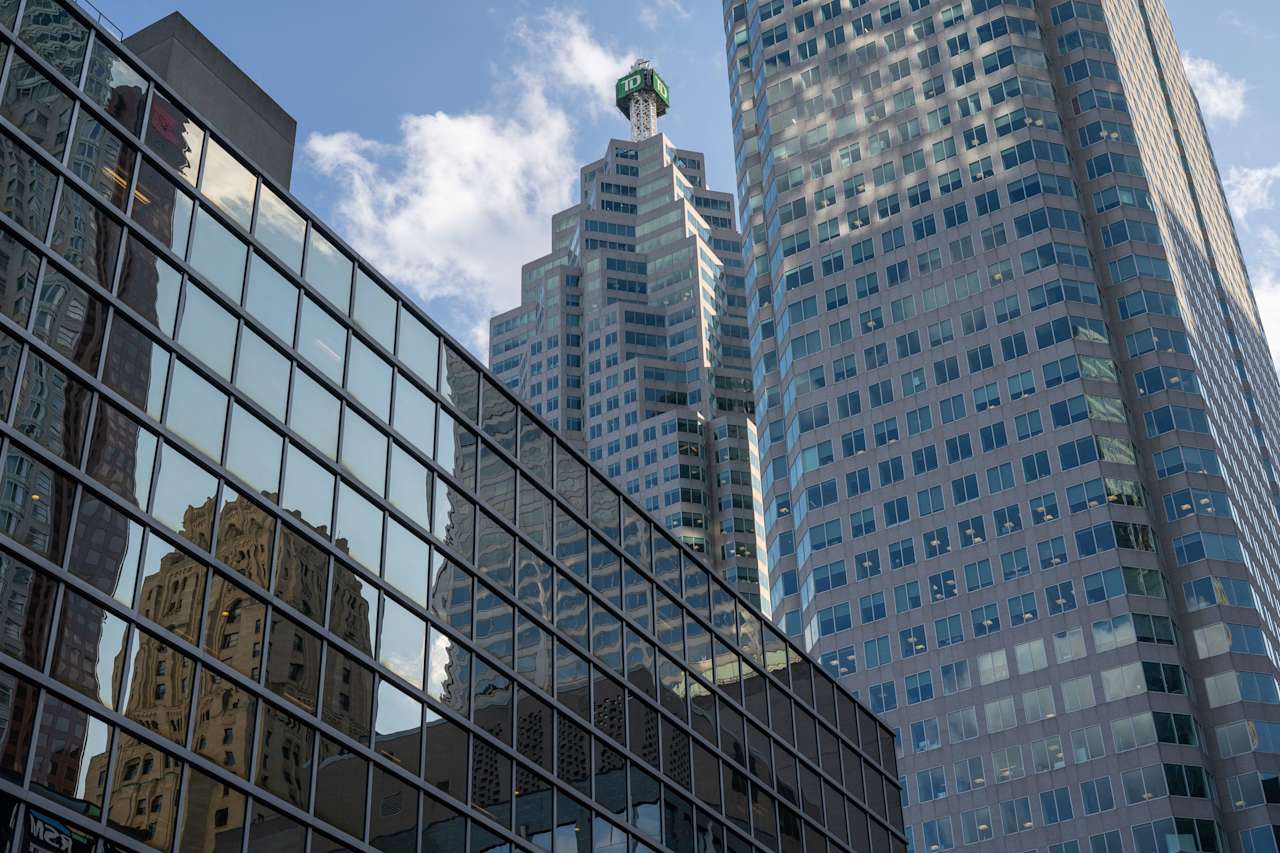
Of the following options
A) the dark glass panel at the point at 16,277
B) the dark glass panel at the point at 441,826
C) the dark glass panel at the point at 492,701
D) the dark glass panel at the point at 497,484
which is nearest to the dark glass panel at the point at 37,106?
the dark glass panel at the point at 16,277

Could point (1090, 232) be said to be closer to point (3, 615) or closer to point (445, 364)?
point (445, 364)

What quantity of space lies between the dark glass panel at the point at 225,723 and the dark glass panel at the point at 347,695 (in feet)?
7.76

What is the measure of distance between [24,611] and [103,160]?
35.4ft

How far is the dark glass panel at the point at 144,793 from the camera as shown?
93.3 feet

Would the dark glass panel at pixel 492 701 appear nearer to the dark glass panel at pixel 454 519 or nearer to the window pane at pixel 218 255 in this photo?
the dark glass panel at pixel 454 519

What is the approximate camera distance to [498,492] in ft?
143

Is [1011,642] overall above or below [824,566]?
below

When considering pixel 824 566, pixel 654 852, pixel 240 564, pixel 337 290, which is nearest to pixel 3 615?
pixel 240 564

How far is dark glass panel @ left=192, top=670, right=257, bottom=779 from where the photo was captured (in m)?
30.8

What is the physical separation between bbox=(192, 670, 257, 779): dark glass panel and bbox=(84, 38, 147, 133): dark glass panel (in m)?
12.5

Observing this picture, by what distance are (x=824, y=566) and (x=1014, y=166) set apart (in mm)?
38430

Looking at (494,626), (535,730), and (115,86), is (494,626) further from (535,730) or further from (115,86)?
(115,86)

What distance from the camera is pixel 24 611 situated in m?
27.7

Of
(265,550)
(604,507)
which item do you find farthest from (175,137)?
(604,507)
